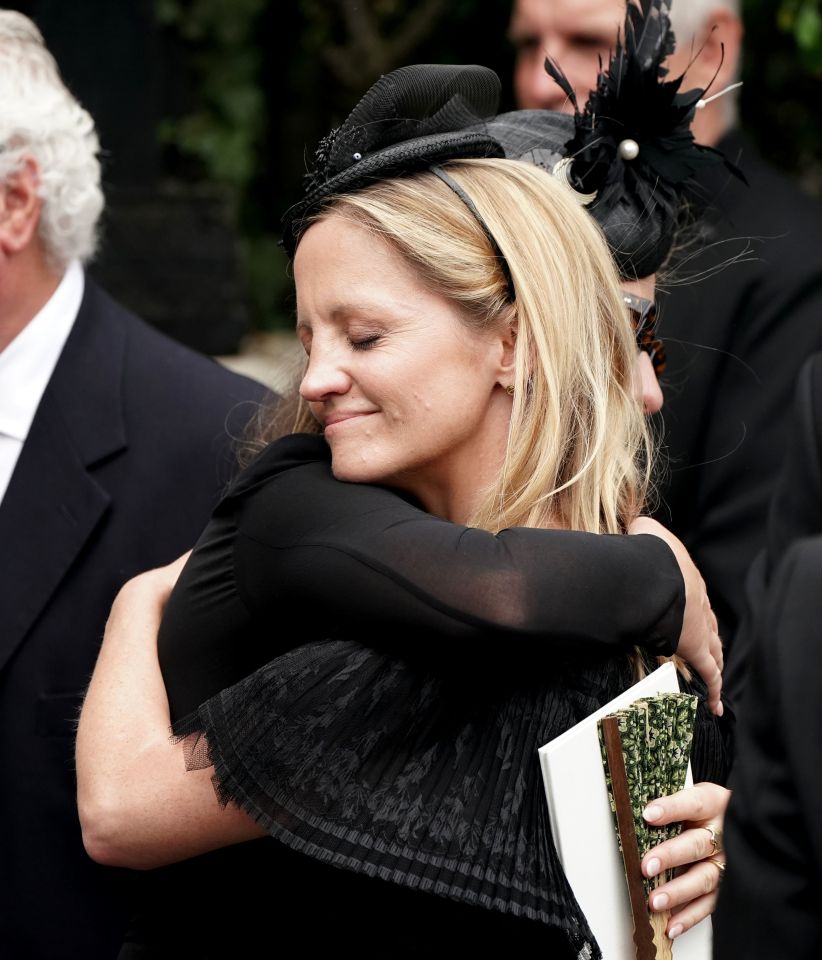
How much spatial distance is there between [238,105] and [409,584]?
5091 millimetres

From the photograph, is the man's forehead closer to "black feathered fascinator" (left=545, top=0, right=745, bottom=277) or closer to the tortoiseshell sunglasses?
"black feathered fascinator" (left=545, top=0, right=745, bottom=277)

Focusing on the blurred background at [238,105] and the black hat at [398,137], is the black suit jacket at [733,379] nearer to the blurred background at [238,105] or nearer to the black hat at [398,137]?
the black hat at [398,137]

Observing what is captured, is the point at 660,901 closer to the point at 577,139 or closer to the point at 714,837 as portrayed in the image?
the point at 714,837

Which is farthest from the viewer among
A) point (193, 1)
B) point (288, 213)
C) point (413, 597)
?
point (193, 1)

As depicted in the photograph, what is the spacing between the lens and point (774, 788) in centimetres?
112

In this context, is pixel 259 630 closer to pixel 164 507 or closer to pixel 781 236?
pixel 164 507

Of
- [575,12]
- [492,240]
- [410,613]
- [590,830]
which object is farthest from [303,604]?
[575,12]

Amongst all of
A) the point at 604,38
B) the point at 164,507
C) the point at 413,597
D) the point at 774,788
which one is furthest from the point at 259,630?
the point at 604,38

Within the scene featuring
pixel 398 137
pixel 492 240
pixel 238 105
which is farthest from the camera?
pixel 238 105

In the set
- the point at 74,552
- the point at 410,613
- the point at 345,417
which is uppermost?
the point at 345,417

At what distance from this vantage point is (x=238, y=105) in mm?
Answer: 6234

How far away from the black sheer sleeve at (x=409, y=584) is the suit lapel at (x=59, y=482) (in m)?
0.79

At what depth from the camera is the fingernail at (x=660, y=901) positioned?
1.55 m

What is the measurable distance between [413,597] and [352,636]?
0.40ft
